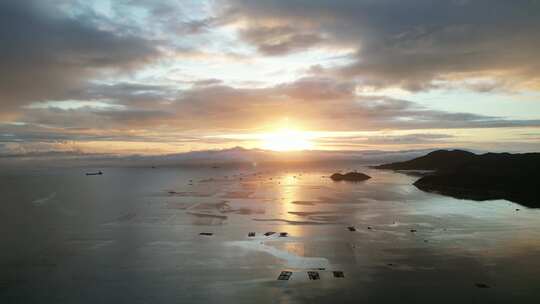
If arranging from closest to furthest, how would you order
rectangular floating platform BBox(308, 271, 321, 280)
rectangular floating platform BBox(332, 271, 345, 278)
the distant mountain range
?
rectangular floating platform BBox(308, 271, 321, 280) → rectangular floating platform BBox(332, 271, 345, 278) → the distant mountain range

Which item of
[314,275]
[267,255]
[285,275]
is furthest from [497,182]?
[285,275]

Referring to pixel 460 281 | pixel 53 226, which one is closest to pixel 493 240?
pixel 460 281

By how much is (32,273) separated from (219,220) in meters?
31.3

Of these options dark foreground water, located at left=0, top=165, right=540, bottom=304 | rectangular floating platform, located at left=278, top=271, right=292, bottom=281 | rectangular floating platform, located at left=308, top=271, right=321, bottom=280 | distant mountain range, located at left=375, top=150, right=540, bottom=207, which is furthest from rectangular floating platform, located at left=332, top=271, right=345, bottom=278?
distant mountain range, located at left=375, top=150, right=540, bottom=207

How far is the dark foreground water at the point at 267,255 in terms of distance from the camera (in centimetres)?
3042

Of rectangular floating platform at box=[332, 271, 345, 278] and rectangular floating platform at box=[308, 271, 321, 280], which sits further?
rectangular floating platform at box=[332, 271, 345, 278]

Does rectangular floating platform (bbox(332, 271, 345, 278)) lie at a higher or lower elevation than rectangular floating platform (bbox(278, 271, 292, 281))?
lower

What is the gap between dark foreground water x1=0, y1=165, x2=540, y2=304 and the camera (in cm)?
3042

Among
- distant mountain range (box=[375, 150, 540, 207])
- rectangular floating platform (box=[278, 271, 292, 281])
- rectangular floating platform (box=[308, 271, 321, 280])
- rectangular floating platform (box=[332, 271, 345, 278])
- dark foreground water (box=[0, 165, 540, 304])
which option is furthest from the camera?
distant mountain range (box=[375, 150, 540, 207])

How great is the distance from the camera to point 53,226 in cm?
5825

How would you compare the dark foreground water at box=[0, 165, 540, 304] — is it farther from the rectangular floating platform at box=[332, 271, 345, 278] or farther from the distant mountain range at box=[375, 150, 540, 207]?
the distant mountain range at box=[375, 150, 540, 207]

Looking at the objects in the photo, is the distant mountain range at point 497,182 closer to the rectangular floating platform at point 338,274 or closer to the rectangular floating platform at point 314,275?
the rectangular floating platform at point 338,274

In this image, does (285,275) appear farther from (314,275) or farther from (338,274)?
(338,274)

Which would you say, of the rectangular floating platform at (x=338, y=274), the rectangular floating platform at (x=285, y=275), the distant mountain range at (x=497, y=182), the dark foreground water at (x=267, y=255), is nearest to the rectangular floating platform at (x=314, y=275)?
the dark foreground water at (x=267, y=255)
